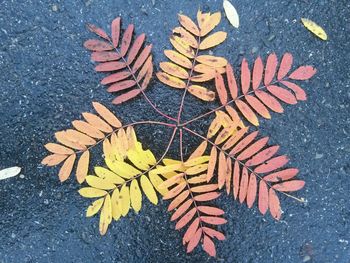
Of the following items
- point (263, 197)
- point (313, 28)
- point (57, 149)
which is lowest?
point (57, 149)

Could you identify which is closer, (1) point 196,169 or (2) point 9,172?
(1) point 196,169

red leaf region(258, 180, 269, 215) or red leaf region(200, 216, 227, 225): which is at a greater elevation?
red leaf region(258, 180, 269, 215)

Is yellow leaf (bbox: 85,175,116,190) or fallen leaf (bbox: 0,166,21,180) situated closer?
yellow leaf (bbox: 85,175,116,190)

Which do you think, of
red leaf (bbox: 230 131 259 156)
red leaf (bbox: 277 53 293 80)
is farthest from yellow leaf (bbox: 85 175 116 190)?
red leaf (bbox: 277 53 293 80)

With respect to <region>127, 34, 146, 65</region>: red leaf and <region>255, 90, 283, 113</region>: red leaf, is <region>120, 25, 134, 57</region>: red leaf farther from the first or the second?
<region>255, 90, 283, 113</region>: red leaf

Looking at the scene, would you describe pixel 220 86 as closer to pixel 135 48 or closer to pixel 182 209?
pixel 135 48

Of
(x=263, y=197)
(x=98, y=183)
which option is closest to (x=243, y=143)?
(x=263, y=197)

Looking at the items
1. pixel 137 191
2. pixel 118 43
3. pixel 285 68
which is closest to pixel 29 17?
pixel 118 43

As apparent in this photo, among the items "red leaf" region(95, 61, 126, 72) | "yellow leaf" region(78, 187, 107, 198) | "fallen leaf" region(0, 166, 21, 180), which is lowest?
"fallen leaf" region(0, 166, 21, 180)
